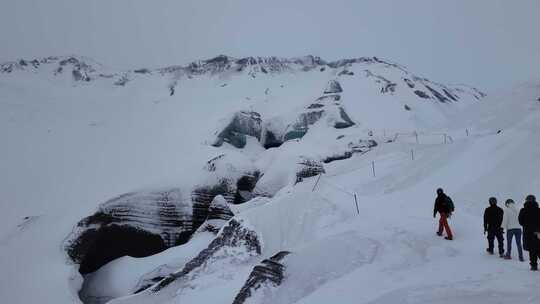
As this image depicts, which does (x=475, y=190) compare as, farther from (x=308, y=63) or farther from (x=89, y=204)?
(x=308, y=63)

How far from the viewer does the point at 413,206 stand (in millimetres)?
17531

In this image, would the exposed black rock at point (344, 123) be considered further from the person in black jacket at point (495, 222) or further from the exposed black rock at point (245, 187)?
the person in black jacket at point (495, 222)

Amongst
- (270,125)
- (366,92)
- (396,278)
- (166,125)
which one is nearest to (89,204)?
(396,278)

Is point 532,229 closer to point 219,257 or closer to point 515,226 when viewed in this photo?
point 515,226

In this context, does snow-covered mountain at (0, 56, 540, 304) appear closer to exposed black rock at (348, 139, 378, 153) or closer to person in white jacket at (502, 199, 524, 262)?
exposed black rock at (348, 139, 378, 153)

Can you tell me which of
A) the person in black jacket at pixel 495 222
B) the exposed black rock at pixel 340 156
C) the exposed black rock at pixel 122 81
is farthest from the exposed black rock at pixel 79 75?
the person in black jacket at pixel 495 222

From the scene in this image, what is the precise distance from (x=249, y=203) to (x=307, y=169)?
6646mm

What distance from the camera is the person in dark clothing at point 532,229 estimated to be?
30.9ft

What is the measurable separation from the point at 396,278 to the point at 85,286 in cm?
1719

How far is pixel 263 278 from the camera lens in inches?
493

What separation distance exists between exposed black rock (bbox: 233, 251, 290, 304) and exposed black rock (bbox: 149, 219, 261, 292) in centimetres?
373

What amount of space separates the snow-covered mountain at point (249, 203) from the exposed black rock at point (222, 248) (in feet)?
0.19

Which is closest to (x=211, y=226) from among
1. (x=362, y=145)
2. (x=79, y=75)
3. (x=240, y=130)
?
(x=362, y=145)

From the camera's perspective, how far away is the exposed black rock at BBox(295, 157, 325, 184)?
28047 mm
